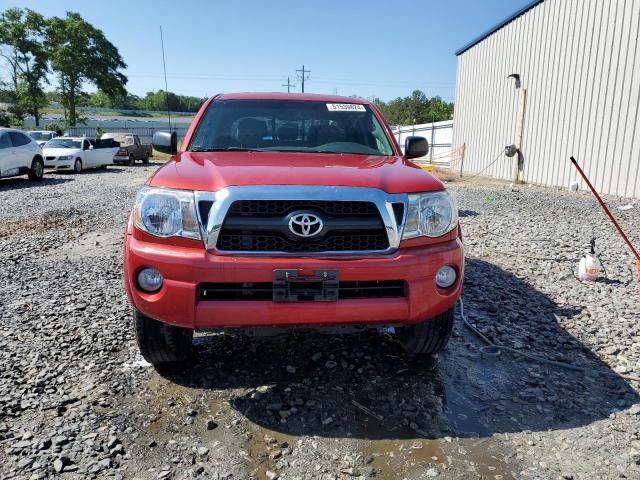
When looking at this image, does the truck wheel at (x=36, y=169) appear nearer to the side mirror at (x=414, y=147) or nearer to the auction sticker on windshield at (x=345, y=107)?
the auction sticker on windshield at (x=345, y=107)

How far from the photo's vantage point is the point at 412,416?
2730mm

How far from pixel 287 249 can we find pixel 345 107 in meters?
2.05

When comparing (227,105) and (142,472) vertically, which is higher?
(227,105)

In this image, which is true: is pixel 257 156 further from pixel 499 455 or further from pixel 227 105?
pixel 499 455

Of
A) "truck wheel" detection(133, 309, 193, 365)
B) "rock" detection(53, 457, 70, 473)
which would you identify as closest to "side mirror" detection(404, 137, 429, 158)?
"truck wheel" detection(133, 309, 193, 365)

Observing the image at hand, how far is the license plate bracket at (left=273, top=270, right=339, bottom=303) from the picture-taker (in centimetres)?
254

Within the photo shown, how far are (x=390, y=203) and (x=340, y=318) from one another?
67cm

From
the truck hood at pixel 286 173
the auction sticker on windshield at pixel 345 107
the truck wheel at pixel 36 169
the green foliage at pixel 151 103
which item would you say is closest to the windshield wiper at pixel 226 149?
the truck hood at pixel 286 173

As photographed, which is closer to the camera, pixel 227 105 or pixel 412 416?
pixel 412 416

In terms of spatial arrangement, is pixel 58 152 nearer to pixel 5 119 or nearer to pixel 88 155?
pixel 88 155

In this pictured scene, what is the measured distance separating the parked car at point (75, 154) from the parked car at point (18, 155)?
3.58m

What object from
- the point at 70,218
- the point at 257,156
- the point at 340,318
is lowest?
the point at 70,218

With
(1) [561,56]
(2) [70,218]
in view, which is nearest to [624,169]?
(1) [561,56]

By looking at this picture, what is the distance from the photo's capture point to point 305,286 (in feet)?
8.46
